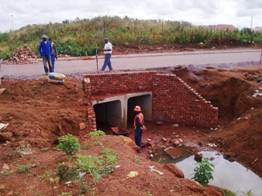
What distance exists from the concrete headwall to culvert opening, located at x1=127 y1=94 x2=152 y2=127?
0.66ft

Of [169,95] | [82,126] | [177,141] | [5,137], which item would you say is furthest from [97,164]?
[169,95]

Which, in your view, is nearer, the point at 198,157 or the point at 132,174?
the point at 132,174

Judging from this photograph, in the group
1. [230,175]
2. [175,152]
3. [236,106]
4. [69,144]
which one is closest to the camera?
[69,144]

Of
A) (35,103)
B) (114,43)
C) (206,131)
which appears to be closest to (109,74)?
(35,103)

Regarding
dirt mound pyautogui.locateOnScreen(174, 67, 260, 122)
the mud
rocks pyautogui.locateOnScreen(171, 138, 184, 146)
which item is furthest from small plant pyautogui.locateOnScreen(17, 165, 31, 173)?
dirt mound pyautogui.locateOnScreen(174, 67, 260, 122)

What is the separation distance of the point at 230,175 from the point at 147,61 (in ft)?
28.9

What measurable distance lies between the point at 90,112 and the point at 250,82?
22.8 feet

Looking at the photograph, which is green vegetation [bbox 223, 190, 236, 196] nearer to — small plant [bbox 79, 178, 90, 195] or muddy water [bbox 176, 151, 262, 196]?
muddy water [bbox 176, 151, 262, 196]

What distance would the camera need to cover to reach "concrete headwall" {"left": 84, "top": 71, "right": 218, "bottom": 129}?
→ 47.0 feet

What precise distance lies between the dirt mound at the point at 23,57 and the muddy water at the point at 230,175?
10.4 meters

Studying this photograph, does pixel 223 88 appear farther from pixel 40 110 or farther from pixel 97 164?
pixel 97 164

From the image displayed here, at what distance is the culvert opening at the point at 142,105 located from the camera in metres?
15.3

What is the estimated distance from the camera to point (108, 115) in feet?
50.9

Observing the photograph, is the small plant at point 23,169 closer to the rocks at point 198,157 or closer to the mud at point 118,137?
the mud at point 118,137
